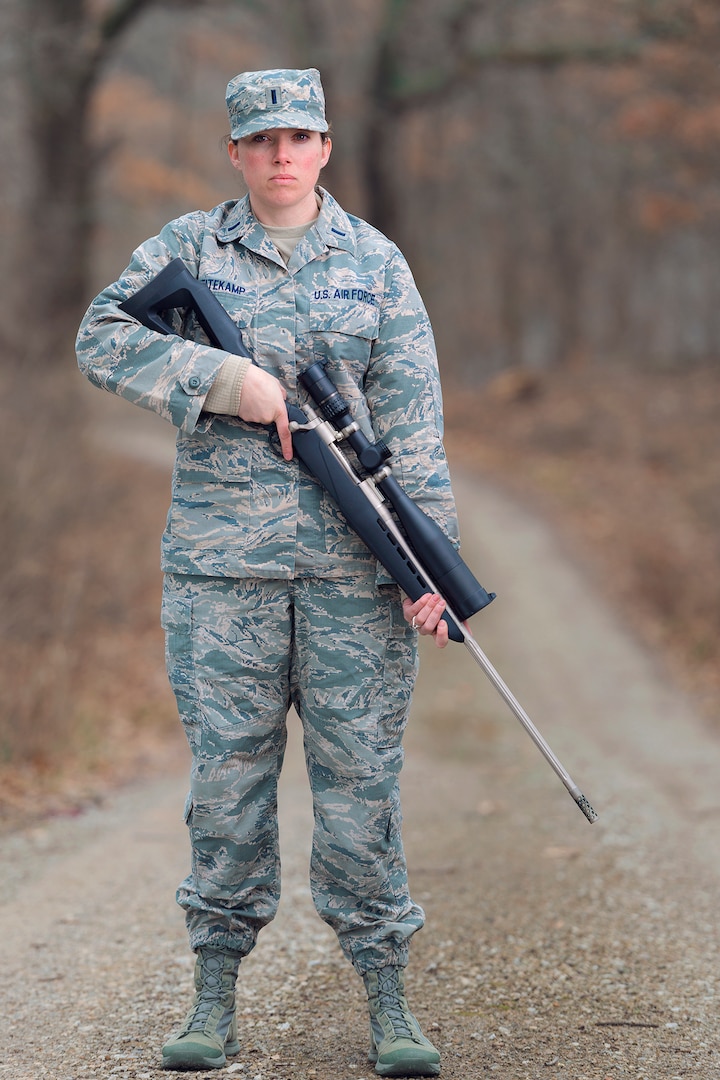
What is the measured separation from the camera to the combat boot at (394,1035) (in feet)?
9.85

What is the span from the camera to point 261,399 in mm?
2877

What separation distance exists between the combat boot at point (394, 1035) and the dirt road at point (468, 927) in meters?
0.08

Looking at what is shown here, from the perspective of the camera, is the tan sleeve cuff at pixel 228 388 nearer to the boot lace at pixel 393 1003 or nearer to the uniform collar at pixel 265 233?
the uniform collar at pixel 265 233

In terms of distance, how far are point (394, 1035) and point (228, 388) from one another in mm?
1598

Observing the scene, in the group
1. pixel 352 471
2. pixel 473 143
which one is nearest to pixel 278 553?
pixel 352 471

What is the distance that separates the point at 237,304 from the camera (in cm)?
300

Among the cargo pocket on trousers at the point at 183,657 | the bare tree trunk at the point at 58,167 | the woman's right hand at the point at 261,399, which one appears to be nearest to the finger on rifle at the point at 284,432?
the woman's right hand at the point at 261,399

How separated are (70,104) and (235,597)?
13.7 meters

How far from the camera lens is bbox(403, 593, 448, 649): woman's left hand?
9.65ft

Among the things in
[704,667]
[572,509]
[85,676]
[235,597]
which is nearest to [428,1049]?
[235,597]

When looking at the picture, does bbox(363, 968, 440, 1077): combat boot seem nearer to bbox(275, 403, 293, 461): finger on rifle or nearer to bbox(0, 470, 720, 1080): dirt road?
bbox(0, 470, 720, 1080): dirt road

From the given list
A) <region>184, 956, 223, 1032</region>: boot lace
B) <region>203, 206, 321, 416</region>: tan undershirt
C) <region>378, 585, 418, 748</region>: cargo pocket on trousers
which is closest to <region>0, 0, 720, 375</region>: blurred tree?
<region>203, 206, 321, 416</region>: tan undershirt

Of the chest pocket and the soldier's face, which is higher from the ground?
the soldier's face

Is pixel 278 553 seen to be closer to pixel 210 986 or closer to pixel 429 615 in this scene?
pixel 429 615
